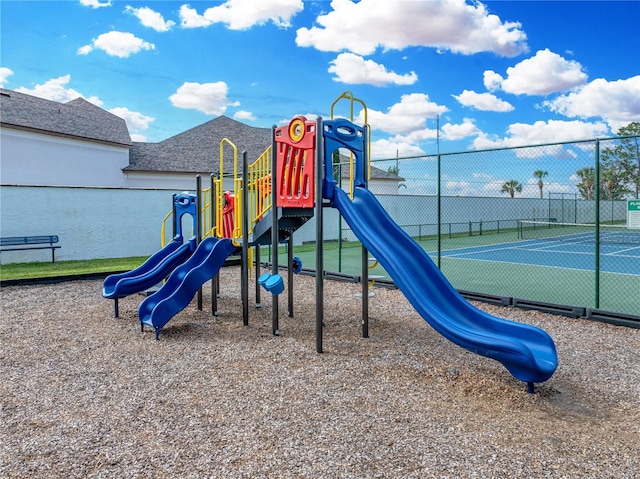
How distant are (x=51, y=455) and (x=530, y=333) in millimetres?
3760

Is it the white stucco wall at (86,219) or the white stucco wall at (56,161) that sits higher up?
the white stucco wall at (56,161)

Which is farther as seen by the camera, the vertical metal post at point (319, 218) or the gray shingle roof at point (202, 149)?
the gray shingle roof at point (202, 149)

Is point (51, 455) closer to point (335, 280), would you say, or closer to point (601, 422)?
point (601, 422)

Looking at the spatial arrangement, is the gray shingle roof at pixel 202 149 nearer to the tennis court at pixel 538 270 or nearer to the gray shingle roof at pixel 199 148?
the gray shingle roof at pixel 199 148

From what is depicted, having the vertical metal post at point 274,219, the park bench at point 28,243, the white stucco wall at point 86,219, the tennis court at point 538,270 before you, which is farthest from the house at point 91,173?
the vertical metal post at point 274,219

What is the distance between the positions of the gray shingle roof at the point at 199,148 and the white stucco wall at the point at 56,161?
35.9 inches

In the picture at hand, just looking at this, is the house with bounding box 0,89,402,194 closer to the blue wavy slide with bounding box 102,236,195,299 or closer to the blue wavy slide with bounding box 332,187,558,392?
the blue wavy slide with bounding box 102,236,195,299

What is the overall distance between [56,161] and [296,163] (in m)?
18.3

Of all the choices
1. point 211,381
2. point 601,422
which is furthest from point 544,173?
point 211,381

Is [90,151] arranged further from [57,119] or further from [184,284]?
[184,284]

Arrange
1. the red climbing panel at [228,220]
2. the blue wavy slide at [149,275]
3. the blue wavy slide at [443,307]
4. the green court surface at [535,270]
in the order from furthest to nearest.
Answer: the green court surface at [535,270] < the red climbing panel at [228,220] < the blue wavy slide at [149,275] < the blue wavy slide at [443,307]

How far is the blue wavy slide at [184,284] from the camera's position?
18.9 feet

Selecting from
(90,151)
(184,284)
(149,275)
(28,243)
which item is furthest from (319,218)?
(90,151)

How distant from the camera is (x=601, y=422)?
344 cm
